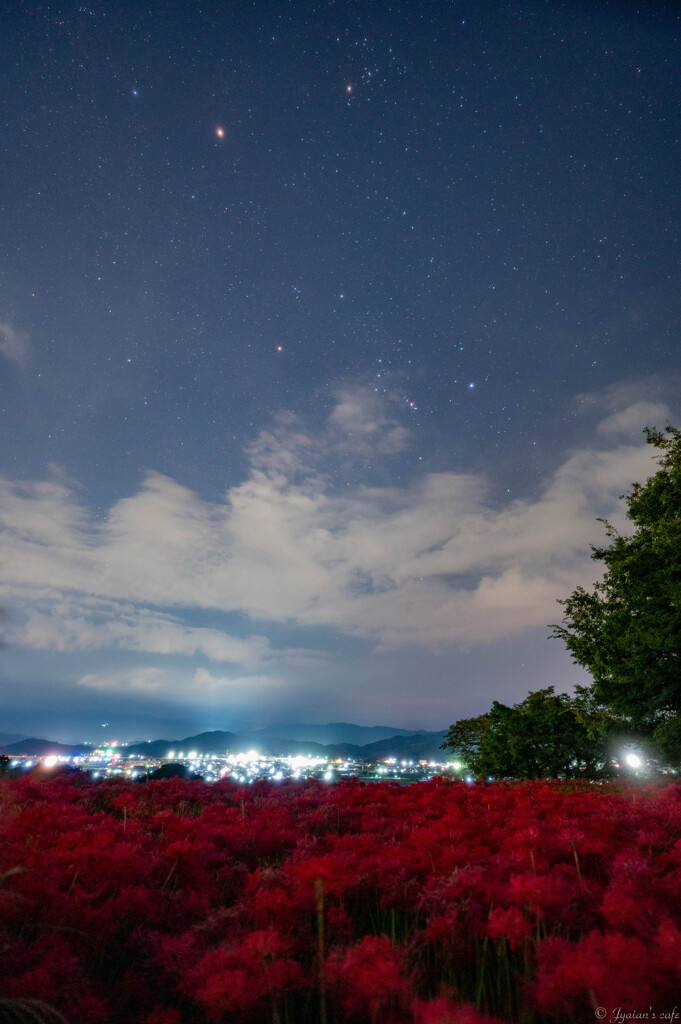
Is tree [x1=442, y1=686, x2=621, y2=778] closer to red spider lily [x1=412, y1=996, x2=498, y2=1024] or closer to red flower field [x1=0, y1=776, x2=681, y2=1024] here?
red flower field [x1=0, y1=776, x2=681, y2=1024]

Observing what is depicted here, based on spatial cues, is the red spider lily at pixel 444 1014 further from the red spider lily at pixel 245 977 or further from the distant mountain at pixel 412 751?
the distant mountain at pixel 412 751

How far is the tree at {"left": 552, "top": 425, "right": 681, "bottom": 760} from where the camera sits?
14672 mm

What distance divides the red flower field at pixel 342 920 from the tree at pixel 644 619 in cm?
1229

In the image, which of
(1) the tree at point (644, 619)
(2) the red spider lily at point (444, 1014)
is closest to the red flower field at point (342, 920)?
(2) the red spider lily at point (444, 1014)

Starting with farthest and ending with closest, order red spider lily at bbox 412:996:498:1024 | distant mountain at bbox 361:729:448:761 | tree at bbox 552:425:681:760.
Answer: distant mountain at bbox 361:729:448:761 < tree at bbox 552:425:681:760 < red spider lily at bbox 412:996:498:1024

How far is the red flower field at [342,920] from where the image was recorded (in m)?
2.16

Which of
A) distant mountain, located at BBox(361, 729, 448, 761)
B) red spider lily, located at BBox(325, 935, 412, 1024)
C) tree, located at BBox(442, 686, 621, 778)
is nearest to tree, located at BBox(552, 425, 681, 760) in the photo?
tree, located at BBox(442, 686, 621, 778)

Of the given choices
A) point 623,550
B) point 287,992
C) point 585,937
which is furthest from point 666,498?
point 287,992

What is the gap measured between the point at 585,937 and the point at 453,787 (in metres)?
4.56

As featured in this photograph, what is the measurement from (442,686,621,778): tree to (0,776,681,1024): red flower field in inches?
558

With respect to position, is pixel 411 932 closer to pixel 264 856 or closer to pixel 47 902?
pixel 264 856

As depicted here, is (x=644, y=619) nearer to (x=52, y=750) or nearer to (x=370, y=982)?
(x=370, y=982)

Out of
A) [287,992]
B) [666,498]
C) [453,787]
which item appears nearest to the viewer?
[287,992]

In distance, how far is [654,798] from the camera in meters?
5.27
